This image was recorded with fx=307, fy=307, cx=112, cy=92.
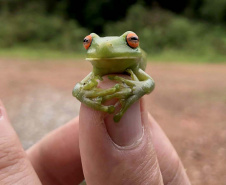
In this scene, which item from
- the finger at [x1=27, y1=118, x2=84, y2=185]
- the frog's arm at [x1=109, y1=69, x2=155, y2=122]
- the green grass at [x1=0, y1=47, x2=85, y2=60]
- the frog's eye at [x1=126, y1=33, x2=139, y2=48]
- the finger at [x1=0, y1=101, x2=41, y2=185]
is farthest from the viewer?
the green grass at [x1=0, y1=47, x2=85, y2=60]

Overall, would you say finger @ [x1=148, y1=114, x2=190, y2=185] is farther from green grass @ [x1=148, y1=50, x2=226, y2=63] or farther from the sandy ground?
green grass @ [x1=148, y1=50, x2=226, y2=63]

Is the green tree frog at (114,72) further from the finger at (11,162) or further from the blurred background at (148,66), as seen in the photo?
the blurred background at (148,66)

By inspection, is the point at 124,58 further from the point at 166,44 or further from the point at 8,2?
the point at 8,2

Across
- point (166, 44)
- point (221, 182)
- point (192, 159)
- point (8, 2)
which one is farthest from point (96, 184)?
point (8, 2)

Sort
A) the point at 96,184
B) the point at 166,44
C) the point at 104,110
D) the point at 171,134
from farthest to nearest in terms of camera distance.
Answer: the point at 166,44, the point at 171,134, the point at 96,184, the point at 104,110

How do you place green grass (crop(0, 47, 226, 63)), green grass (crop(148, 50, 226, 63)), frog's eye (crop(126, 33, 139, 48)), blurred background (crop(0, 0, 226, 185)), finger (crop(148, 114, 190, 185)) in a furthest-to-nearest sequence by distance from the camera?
green grass (crop(0, 47, 226, 63)) → green grass (crop(148, 50, 226, 63)) → blurred background (crop(0, 0, 226, 185)) → finger (crop(148, 114, 190, 185)) → frog's eye (crop(126, 33, 139, 48))

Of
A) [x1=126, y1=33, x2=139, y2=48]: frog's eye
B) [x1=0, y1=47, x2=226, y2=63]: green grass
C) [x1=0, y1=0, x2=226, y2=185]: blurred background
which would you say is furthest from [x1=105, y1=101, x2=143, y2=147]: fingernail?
[x1=0, y1=47, x2=226, y2=63]: green grass

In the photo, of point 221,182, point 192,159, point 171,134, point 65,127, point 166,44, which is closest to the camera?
point 65,127
